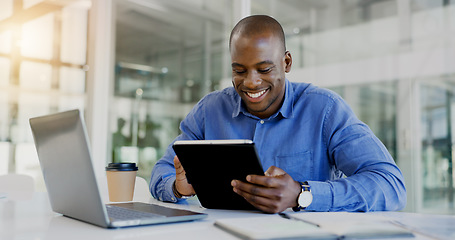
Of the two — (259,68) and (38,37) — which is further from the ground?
(38,37)

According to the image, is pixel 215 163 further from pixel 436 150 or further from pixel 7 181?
pixel 436 150

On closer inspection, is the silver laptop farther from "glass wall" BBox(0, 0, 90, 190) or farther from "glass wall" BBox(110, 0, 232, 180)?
"glass wall" BBox(110, 0, 232, 180)

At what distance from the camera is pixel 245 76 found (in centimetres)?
153

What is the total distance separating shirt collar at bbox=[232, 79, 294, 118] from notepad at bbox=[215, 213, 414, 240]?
0.76 metres

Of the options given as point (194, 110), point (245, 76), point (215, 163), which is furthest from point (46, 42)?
point (215, 163)

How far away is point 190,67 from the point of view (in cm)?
432

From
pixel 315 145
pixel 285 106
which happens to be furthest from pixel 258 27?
pixel 315 145

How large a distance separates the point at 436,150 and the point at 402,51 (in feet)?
2.99

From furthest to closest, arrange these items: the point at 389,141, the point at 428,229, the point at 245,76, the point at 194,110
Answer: the point at 389,141 → the point at 194,110 → the point at 245,76 → the point at 428,229

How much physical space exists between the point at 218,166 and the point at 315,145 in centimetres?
57

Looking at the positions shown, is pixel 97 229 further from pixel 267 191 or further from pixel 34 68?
pixel 34 68

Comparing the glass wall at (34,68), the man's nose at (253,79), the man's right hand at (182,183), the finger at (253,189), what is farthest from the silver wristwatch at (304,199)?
the glass wall at (34,68)

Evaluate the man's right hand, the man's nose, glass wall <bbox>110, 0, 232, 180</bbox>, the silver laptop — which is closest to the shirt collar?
the man's nose

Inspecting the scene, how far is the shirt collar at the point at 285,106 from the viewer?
160cm
